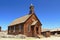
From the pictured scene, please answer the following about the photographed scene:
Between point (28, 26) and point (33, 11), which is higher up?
point (33, 11)

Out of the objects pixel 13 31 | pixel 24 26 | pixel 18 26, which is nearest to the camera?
pixel 24 26

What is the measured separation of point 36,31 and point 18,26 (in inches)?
245

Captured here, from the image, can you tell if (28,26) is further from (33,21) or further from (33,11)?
(33,11)

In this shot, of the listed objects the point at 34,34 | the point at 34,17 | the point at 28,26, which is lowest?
the point at 34,34

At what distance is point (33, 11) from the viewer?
46.6m

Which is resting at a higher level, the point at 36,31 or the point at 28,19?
the point at 28,19

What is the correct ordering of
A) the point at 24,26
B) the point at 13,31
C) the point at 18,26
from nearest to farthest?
the point at 24,26, the point at 18,26, the point at 13,31

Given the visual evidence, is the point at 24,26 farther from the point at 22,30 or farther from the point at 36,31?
the point at 36,31

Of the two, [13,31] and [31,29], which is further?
[13,31]

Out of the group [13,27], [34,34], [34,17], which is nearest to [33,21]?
[34,17]

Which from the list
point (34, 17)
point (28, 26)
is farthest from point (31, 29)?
point (34, 17)

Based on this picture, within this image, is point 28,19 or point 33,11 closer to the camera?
point 28,19

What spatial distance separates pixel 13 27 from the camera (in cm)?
5012

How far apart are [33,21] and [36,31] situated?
11.2 ft
